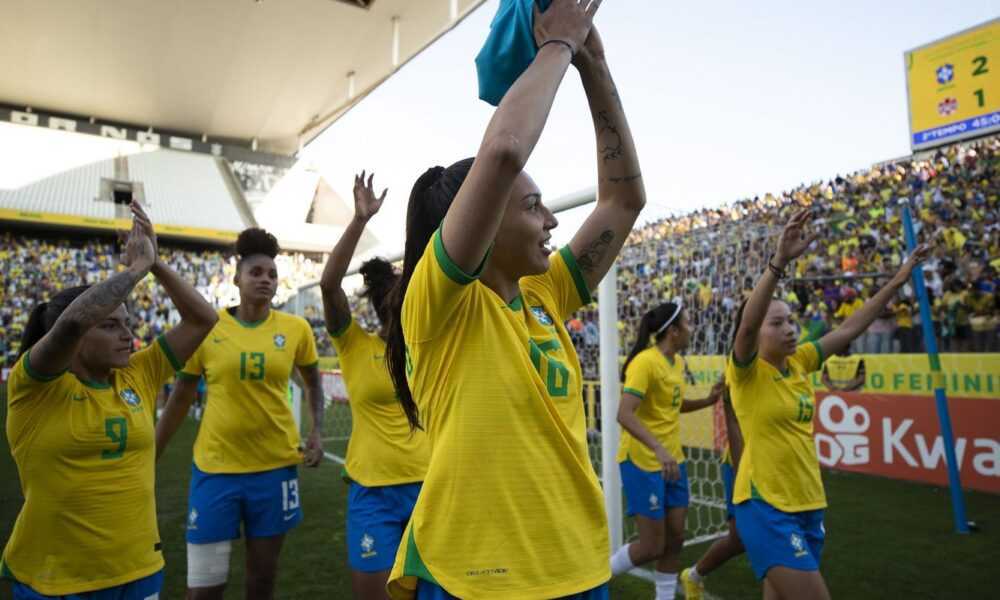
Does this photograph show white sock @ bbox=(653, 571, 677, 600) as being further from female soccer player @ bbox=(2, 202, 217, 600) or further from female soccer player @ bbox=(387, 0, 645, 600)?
female soccer player @ bbox=(387, 0, 645, 600)

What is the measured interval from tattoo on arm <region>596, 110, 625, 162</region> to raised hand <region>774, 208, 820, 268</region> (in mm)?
1479

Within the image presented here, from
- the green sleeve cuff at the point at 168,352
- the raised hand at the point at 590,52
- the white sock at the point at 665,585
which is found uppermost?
the raised hand at the point at 590,52

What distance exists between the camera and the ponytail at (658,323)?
16.5 feet

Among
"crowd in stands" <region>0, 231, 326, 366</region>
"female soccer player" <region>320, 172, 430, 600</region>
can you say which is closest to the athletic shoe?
"female soccer player" <region>320, 172, 430, 600</region>

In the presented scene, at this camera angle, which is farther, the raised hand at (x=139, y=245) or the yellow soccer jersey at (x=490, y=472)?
the raised hand at (x=139, y=245)

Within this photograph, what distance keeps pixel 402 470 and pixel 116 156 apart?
133ft

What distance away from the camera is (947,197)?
42.3ft

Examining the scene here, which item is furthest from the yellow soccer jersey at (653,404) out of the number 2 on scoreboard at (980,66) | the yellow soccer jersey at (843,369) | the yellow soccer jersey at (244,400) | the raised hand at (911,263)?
the number 2 on scoreboard at (980,66)

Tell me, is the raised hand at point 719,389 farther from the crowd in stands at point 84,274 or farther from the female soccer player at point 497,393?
the crowd in stands at point 84,274

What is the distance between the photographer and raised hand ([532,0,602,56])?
4.68ft

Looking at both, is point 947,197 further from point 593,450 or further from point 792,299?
point 593,450

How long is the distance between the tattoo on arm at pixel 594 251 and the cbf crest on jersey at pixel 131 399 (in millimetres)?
2158

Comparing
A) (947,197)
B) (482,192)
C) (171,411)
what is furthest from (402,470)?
(947,197)

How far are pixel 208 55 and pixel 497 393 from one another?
35.3 m
